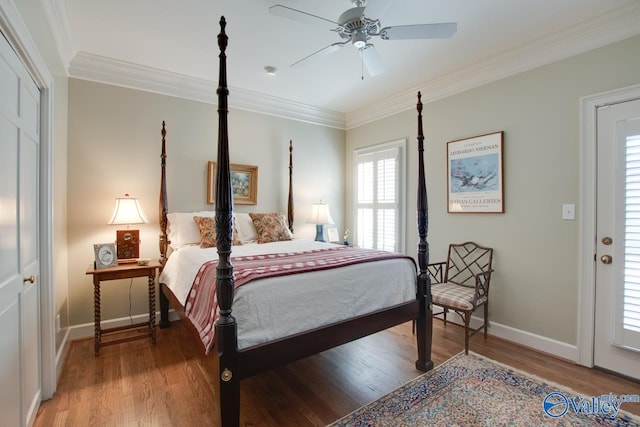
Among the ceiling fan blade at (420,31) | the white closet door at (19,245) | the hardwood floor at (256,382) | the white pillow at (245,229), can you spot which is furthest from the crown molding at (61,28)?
the hardwood floor at (256,382)

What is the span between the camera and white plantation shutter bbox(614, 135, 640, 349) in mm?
2225

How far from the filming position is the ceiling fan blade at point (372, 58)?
228cm

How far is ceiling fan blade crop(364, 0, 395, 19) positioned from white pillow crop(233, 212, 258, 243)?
241 cm

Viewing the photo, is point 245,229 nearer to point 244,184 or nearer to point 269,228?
point 269,228

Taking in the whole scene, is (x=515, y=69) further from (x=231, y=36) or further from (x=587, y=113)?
(x=231, y=36)

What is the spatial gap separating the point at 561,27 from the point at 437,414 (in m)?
3.09

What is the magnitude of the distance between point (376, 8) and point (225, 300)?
6.30 ft

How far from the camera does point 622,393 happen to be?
2.08m

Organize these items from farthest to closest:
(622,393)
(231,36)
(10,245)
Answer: (231,36)
(622,393)
(10,245)

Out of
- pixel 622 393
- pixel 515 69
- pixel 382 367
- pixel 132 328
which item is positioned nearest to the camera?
pixel 622 393

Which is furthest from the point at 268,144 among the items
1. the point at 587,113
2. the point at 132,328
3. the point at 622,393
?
the point at 622,393

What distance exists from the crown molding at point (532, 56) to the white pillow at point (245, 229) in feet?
7.86

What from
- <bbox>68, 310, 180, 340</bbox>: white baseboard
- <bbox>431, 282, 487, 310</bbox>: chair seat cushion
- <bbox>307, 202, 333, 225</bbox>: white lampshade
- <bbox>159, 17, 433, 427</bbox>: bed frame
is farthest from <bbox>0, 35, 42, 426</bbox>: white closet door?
<bbox>431, 282, 487, 310</bbox>: chair seat cushion

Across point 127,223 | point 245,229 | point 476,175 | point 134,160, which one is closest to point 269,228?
point 245,229
